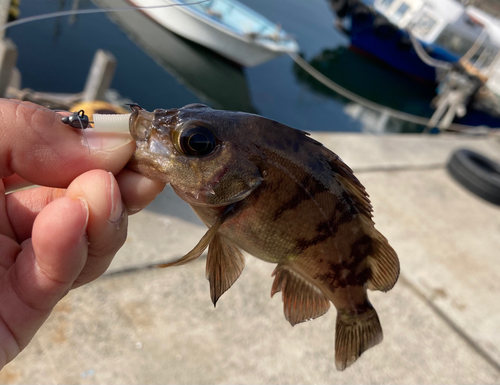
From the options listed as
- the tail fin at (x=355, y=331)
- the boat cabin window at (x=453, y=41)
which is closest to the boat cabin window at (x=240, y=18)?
the boat cabin window at (x=453, y=41)

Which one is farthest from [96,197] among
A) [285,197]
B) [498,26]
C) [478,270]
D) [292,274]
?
[498,26]

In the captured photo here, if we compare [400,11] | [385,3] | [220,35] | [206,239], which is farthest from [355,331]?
[385,3]

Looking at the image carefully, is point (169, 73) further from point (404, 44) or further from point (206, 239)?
point (404, 44)

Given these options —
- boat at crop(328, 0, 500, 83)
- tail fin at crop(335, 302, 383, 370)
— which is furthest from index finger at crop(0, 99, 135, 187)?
boat at crop(328, 0, 500, 83)

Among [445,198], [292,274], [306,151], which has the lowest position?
[445,198]

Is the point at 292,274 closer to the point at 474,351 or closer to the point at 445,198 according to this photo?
the point at 474,351

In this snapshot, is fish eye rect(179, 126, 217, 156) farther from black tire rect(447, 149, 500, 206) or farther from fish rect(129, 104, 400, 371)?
black tire rect(447, 149, 500, 206)
